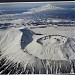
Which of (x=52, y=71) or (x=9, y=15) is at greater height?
(x=9, y=15)

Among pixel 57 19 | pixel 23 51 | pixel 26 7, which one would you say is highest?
pixel 26 7

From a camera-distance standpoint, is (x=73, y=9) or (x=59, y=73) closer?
(x=59, y=73)

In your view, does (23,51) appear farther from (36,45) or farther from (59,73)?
(59,73)

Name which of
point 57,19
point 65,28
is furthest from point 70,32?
point 57,19

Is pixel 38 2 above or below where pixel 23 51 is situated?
above

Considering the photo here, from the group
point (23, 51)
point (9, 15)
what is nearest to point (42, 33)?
point (23, 51)

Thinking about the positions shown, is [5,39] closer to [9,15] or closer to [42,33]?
[9,15]
